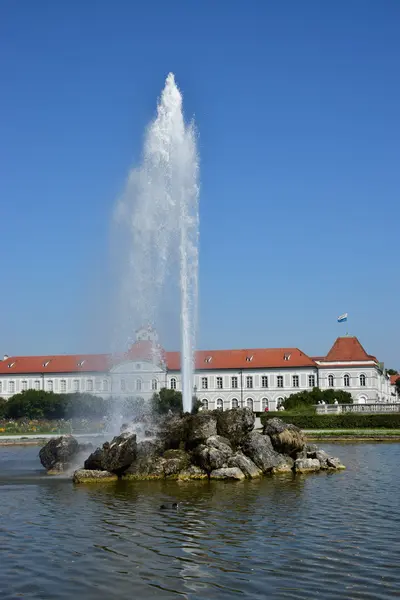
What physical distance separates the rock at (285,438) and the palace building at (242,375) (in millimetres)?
59228

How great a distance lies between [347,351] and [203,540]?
8001cm

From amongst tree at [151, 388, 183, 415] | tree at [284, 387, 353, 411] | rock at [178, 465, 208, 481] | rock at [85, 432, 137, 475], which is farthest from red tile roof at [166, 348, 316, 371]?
rock at [178, 465, 208, 481]

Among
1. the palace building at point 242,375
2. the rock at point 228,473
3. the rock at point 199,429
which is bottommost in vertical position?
the rock at point 228,473

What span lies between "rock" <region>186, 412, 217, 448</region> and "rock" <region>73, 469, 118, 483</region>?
3393 millimetres

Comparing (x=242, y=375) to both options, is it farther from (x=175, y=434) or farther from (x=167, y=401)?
(x=175, y=434)

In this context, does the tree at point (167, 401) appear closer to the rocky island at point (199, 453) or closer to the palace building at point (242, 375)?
the palace building at point (242, 375)

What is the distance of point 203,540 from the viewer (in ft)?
49.9

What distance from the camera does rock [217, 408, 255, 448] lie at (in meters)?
28.7

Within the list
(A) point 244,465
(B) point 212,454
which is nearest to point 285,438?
(A) point 244,465

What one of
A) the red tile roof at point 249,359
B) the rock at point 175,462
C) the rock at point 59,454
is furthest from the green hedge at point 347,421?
the red tile roof at point 249,359

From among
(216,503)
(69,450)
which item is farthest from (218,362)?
(216,503)

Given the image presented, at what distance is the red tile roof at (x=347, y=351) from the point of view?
91.6m

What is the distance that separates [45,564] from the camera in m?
13.4

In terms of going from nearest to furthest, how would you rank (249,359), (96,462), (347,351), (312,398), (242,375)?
(96,462) < (312,398) < (347,351) < (242,375) < (249,359)
